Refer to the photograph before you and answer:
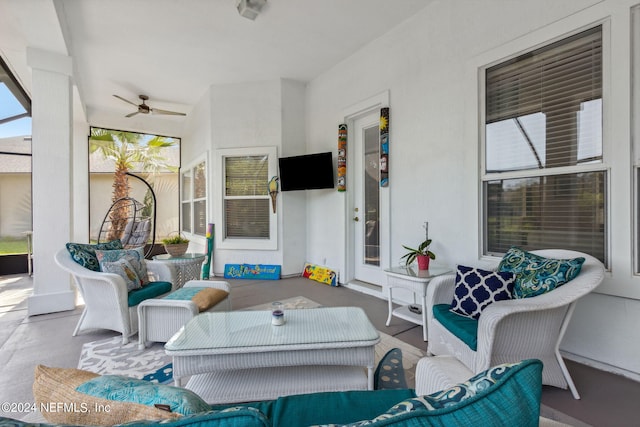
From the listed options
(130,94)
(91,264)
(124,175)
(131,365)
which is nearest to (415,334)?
(131,365)

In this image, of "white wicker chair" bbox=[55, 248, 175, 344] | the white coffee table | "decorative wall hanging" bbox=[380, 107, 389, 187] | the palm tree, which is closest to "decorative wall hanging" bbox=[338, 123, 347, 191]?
"decorative wall hanging" bbox=[380, 107, 389, 187]

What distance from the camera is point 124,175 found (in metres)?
7.58

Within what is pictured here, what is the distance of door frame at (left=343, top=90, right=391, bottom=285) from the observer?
382 cm

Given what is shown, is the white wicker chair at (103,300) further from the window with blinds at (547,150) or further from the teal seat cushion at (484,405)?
the window with blinds at (547,150)

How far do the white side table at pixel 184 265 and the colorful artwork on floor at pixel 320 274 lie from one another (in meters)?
1.78

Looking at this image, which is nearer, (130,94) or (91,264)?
(91,264)

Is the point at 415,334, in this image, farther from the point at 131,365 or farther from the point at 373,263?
the point at 131,365

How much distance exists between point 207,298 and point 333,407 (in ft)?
6.05

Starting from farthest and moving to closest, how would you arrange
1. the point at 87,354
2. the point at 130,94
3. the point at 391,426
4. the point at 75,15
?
the point at 130,94
the point at 75,15
the point at 87,354
the point at 391,426

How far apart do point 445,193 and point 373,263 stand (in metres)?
1.52

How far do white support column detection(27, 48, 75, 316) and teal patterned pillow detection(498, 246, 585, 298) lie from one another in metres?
4.52

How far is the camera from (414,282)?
2656mm

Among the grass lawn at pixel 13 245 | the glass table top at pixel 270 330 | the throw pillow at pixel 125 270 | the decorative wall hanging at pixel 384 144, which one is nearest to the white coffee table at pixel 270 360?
the glass table top at pixel 270 330

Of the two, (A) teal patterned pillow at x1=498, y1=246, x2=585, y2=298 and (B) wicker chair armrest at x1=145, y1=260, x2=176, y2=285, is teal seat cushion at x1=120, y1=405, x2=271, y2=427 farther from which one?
(B) wicker chair armrest at x1=145, y1=260, x2=176, y2=285
